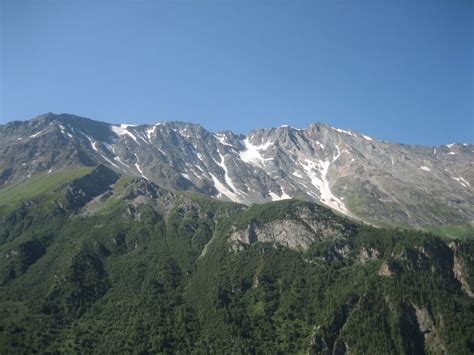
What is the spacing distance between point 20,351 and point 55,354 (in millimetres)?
14340

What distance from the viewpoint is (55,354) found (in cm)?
19962

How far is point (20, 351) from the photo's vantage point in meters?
192
